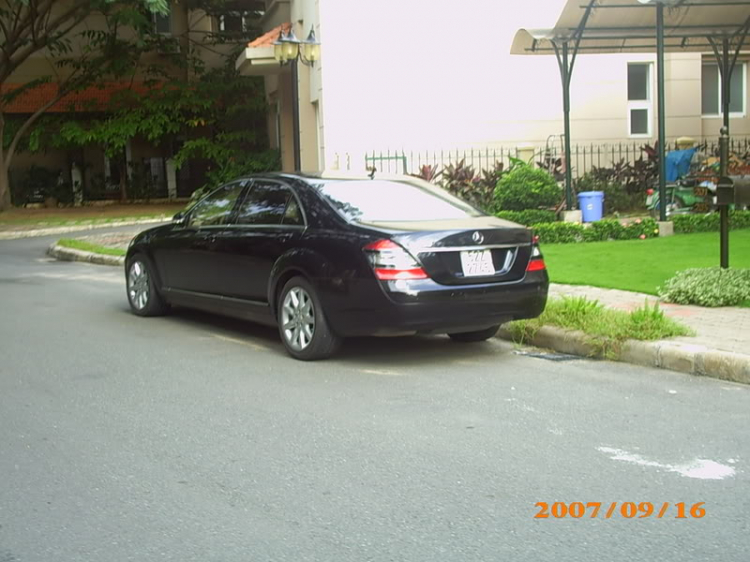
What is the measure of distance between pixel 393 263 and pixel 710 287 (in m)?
3.56

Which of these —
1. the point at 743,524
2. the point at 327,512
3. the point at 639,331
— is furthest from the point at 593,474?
the point at 639,331

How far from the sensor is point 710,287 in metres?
9.41

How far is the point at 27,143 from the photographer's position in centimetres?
3144

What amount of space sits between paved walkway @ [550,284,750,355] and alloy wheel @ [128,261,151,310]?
164 inches

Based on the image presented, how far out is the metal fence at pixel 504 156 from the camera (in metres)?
21.0

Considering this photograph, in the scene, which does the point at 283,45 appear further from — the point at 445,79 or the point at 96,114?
the point at 96,114

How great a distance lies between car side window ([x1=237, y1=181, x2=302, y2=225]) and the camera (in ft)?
28.0

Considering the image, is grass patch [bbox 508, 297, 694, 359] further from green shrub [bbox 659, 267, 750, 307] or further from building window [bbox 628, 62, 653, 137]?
building window [bbox 628, 62, 653, 137]

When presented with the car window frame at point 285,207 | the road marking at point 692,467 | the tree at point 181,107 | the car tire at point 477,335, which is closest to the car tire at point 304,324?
the car window frame at point 285,207

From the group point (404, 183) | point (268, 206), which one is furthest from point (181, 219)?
point (404, 183)

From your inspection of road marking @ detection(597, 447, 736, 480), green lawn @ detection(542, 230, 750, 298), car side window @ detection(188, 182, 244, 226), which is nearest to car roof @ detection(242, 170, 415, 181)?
car side window @ detection(188, 182, 244, 226)

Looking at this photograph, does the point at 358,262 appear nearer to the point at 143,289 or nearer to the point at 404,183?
the point at 404,183

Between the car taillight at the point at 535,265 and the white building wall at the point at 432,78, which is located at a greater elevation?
the white building wall at the point at 432,78

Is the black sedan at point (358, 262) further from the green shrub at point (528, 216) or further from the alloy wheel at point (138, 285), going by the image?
the green shrub at point (528, 216)
